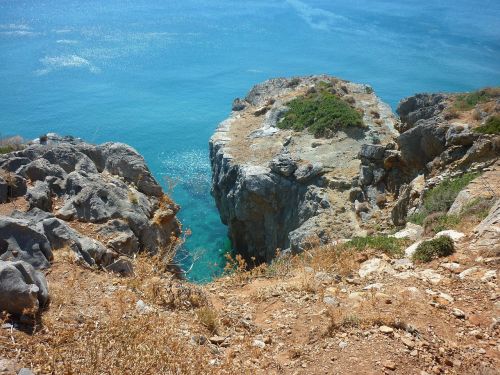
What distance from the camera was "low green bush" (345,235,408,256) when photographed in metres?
10.4

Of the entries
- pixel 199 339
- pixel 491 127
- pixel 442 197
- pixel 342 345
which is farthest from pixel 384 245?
pixel 491 127

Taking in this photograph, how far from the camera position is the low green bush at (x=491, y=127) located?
15438mm

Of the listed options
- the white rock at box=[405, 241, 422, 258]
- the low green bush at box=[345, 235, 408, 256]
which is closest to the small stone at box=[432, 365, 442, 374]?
the white rock at box=[405, 241, 422, 258]

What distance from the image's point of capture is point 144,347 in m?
5.54

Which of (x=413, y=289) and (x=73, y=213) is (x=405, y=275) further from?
(x=73, y=213)

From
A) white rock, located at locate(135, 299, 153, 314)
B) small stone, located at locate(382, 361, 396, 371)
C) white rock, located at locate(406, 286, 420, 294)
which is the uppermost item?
small stone, located at locate(382, 361, 396, 371)

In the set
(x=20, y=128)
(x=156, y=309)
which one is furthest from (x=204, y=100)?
(x=156, y=309)

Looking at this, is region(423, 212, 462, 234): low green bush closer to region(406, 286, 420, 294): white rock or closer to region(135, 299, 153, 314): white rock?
region(406, 286, 420, 294): white rock

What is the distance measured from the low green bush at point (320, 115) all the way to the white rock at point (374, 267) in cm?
1634

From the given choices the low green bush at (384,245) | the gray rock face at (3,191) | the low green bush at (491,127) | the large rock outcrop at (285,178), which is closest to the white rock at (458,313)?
the low green bush at (384,245)

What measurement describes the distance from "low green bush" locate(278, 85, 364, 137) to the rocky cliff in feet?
1.25

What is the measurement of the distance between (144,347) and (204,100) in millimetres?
44520

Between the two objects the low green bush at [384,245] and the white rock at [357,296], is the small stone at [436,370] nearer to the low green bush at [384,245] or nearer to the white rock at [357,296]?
the white rock at [357,296]

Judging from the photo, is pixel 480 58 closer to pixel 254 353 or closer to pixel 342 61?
pixel 342 61
